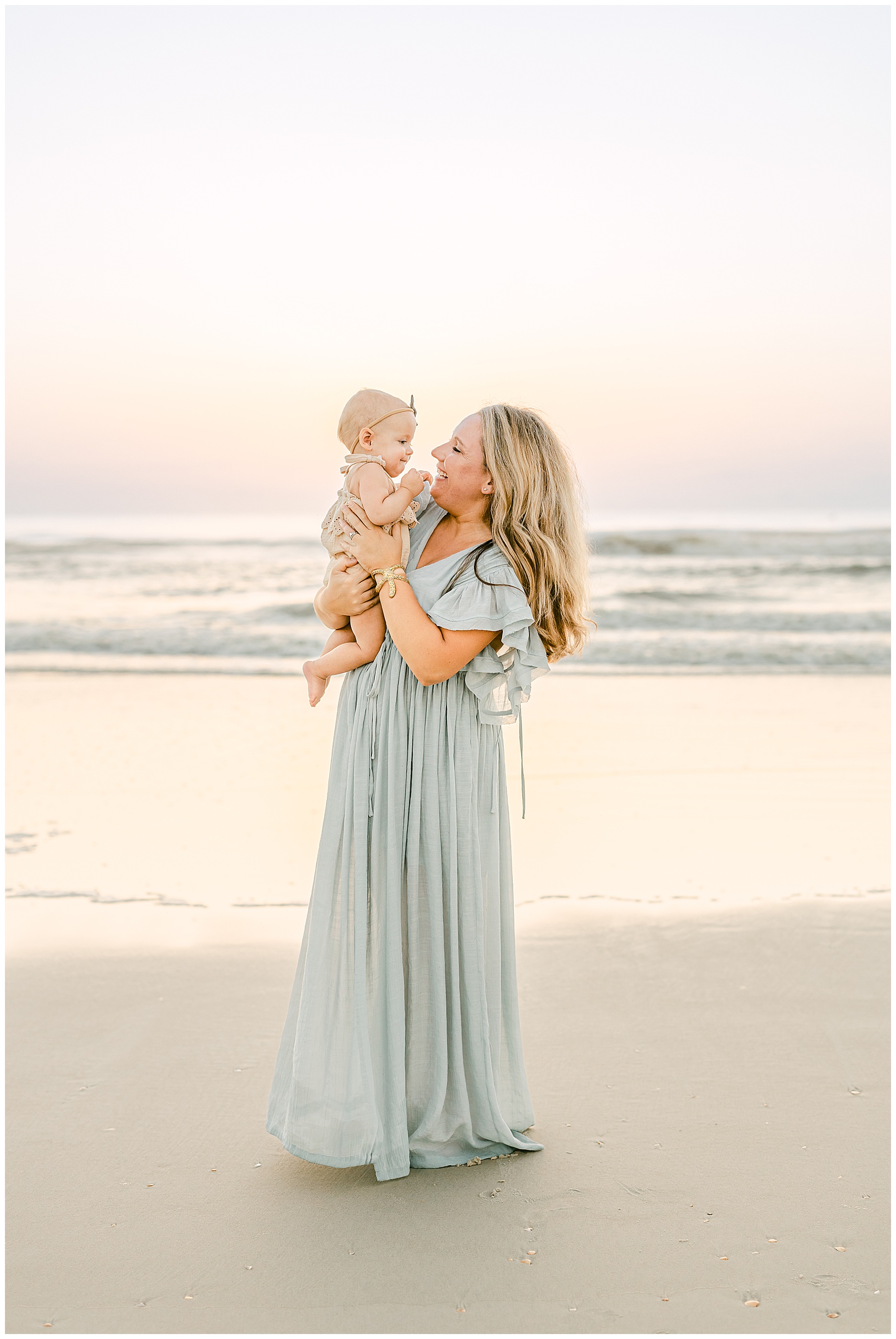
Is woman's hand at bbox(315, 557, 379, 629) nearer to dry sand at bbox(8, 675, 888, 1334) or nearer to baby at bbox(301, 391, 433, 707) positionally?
baby at bbox(301, 391, 433, 707)

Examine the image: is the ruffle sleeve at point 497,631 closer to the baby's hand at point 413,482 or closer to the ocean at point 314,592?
the baby's hand at point 413,482

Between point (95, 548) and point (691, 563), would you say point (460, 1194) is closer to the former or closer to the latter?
point (691, 563)

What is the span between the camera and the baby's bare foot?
327cm

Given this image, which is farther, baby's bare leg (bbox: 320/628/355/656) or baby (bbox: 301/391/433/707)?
baby's bare leg (bbox: 320/628/355/656)

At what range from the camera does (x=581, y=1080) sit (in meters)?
3.71

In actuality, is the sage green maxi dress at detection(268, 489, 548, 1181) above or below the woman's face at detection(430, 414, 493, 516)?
below

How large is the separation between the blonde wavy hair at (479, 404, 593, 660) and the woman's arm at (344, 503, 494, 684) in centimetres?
21

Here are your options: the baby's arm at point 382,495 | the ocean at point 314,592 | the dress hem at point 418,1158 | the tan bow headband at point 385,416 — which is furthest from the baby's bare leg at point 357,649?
the ocean at point 314,592

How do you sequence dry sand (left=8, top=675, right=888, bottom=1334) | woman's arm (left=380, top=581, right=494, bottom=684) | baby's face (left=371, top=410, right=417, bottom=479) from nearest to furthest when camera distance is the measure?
dry sand (left=8, top=675, right=888, bottom=1334), woman's arm (left=380, top=581, right=494, bottom=684), baby's face (left=371, top=410, right=417, bottom=479)

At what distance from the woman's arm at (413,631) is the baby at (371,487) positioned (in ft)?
0.18

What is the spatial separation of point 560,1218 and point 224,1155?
1.01 meters

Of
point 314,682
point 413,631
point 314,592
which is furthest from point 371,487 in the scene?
point 314,592

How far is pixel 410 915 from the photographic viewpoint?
3.08 metres

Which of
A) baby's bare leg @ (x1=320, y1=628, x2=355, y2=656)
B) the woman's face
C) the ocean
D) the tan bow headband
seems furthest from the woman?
the ocean
